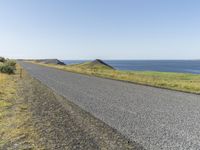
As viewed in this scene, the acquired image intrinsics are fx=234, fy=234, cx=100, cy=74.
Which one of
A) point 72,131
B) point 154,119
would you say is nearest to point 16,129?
point 72,131

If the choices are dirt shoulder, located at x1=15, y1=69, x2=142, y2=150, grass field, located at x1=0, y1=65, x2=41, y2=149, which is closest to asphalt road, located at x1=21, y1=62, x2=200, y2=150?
dirt shoulder, located at x1=15, y1=69, x2=142, y2=150

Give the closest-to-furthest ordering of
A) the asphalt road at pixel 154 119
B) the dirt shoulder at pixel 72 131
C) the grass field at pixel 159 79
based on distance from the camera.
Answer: the dirt shoulder at pixel 72 131 → the asphalt road at pixel 154 119 → the grass field at pixel 159 79

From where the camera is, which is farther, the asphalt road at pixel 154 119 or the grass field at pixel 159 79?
the grass field at pixel 159 79

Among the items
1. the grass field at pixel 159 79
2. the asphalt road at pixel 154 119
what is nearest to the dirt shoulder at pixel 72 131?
the asphalt road at pixel 154 119

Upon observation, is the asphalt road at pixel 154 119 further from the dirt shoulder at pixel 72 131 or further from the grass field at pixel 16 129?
the grass field at pixel 16 129

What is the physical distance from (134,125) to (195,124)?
7.47 ft

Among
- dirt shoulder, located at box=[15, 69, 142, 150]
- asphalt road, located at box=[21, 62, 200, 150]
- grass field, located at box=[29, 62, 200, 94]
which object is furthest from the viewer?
grass field, located at box=[29, 62, 200, 94]

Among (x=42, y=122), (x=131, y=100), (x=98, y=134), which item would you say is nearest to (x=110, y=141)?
(x=98, y=134)

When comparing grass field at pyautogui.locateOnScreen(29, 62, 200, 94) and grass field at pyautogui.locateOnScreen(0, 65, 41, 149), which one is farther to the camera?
grass field at pyautogui.locateOnScreen(29, 62, 200, 94)

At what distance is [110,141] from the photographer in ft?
21.7

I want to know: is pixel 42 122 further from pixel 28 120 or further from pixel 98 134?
pixel 98 134

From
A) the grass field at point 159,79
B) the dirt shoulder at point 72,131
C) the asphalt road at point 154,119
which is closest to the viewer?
the dirt shoulder at point 72,131

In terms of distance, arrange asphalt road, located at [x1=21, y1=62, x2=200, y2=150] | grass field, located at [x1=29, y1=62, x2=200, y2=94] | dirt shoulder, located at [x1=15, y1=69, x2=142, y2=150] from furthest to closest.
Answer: grass field, located at [x1=29, y1=62, x2=200, y2=94]
asphalt road, located at [x1=21, y1=62, x2=200, y2=150]
dirt shoulder, located at [x1=15, y1=69, x2=142, y2=150]

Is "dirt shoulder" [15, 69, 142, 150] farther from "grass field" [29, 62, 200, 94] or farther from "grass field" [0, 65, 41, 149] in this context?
"grass field" [29, 62, 200, 94]
